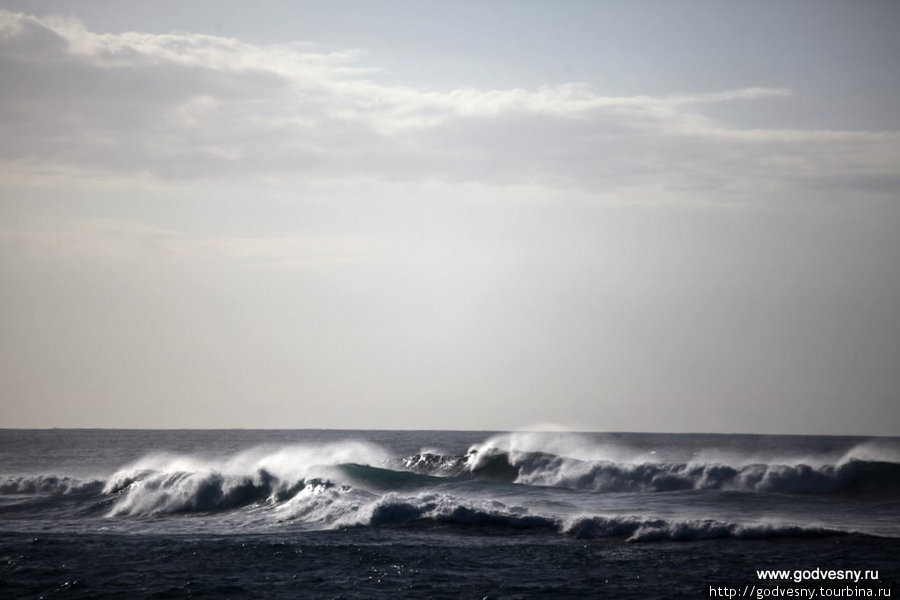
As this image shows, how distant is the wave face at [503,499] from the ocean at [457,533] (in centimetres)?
9

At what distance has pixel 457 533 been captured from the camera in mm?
26984

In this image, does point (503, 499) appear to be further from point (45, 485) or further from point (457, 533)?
point (45, 485)

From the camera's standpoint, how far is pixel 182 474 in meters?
37.3

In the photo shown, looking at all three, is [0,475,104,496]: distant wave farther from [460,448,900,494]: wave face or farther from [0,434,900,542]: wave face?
[460,448,900,494]: wave face

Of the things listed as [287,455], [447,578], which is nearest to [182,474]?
[287,455]

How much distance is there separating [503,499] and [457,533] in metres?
7.85

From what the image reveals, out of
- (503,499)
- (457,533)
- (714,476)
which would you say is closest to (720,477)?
(714,476)

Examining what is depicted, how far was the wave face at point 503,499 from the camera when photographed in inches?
1088

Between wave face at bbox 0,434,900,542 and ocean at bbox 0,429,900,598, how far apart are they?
0.09m

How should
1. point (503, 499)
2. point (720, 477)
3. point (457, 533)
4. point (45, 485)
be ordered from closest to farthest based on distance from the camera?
point (457, 533) → point (503, 499) → point (720, 477) → point (45, 485)

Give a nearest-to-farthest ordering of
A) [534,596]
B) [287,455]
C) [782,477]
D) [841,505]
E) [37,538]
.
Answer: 1. [534,596]
2. [37,538]
3. [841,505]
4. [782,477]
5. [287,455]

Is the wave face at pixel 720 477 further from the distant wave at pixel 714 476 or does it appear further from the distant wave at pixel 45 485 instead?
the distant wave at pixel 45 485

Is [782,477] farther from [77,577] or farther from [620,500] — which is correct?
[77,577]

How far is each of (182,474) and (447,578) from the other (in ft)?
65.7
